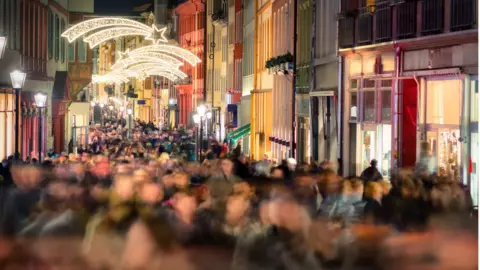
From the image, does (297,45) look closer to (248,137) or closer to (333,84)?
(333,84)

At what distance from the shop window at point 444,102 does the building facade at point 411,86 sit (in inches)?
0.7

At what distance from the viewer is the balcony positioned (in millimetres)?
20328

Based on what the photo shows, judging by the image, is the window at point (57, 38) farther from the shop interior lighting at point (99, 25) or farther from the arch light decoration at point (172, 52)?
the shop interior lighting at point (99, 25)

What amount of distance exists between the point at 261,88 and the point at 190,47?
4691cm

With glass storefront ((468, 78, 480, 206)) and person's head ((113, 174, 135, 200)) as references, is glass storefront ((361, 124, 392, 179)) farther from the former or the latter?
person's head ((113, 174, 135, 200))

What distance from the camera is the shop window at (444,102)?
2083cm

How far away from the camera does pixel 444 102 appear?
21.6 meters

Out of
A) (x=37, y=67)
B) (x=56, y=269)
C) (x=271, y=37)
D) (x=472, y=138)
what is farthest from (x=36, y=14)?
(x=56, y=269)

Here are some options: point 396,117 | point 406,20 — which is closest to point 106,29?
point 396,117

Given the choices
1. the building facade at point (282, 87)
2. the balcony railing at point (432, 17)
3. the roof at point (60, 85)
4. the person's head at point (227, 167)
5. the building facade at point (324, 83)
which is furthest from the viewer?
the roof at point (60, 85)

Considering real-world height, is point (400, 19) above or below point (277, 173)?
above

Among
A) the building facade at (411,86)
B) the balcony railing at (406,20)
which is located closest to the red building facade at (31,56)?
the building facade at (411,86)

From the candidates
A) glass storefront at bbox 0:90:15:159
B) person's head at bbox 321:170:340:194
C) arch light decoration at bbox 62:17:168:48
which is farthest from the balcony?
glass storefront at bbox 0:90:15:159

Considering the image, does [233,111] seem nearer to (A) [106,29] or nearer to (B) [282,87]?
(B) [282,87]
